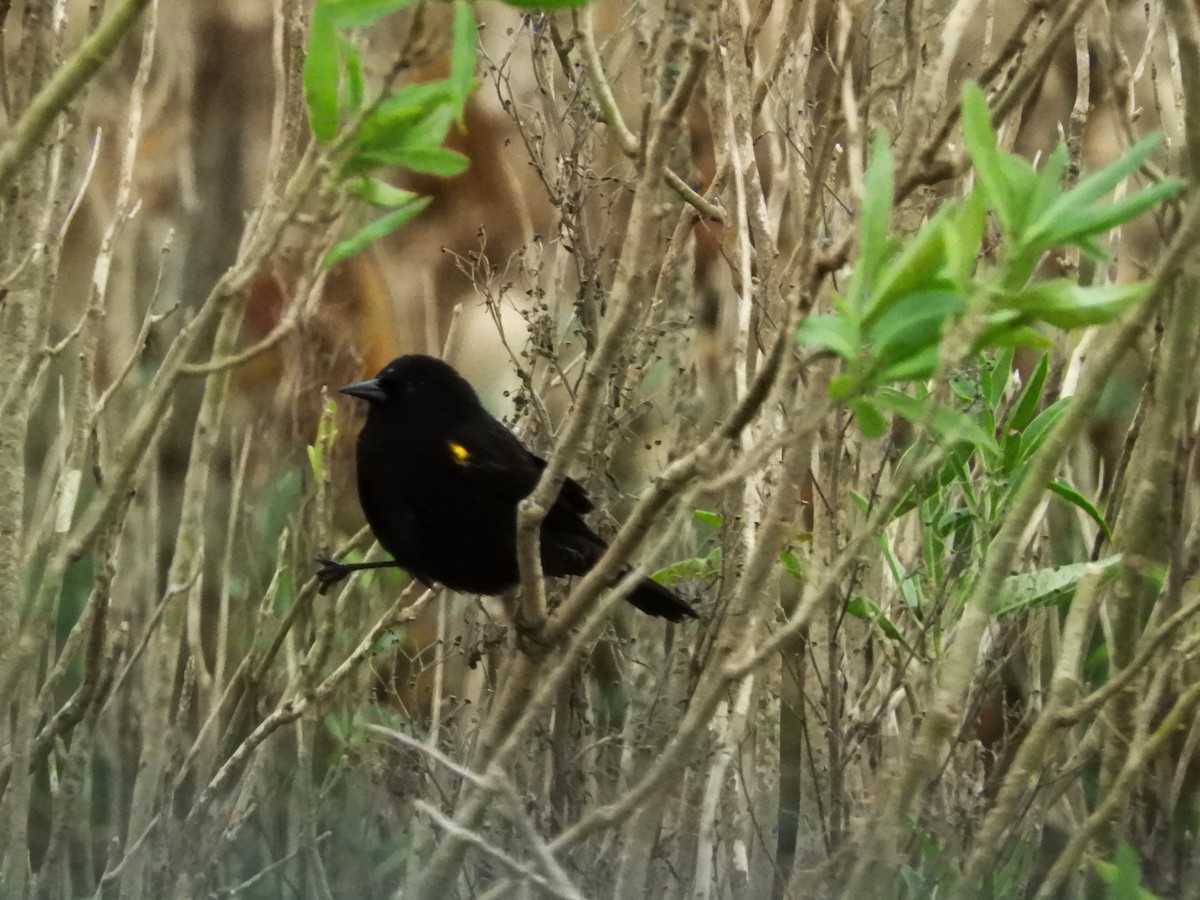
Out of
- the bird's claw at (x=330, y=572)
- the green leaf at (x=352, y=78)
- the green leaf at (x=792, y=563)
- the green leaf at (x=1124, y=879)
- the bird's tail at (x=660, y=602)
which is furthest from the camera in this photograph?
the bird's claw at (x=330, y=572)

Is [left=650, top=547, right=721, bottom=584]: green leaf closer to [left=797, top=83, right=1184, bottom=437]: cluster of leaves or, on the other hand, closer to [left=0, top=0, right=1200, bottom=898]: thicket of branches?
[left=0, top=0, right=1200, bottom=898]: thicket of branches

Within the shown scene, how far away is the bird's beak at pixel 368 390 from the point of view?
6.09 feet

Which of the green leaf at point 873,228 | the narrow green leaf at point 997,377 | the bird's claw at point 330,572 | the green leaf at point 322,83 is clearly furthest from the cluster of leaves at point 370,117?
the bird's claw at point 330,572

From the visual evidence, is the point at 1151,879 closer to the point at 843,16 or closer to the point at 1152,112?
the point at 843,16

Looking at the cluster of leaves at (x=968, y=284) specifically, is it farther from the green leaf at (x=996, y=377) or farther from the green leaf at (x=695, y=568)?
the green leaf at (x=695, y=568)

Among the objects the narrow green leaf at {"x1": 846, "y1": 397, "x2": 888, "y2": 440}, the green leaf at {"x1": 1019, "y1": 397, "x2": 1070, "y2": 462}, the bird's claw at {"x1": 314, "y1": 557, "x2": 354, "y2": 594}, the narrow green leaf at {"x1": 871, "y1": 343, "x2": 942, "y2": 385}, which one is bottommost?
the bird's claw at {"x1": 314, "y1": 557, "x2": 354, "y2": 594}

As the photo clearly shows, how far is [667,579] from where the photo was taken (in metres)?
1.71

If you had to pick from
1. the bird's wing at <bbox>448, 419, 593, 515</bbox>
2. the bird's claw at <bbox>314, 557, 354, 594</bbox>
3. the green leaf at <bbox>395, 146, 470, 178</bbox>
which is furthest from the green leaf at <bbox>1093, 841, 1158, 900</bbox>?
the bird's claw at <bbox>314, 557, 354, 594</bbox>

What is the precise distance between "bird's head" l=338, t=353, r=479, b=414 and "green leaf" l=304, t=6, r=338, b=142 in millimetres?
1213

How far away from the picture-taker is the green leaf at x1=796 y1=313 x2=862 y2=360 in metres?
0.64

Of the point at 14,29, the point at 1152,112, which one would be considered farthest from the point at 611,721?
the point at 14,29

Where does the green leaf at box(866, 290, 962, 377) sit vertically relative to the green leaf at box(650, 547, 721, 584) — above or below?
above

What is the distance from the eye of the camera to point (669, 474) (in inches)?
36.2

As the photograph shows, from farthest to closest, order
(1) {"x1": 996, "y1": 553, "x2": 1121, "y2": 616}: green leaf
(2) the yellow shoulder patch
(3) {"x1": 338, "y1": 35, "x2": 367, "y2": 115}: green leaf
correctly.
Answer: (2) the yellow shoulder patch → (1) {"x1": 996, "y1": 553, "x2": 1121, "y2": 616}: green leaf → (3) {"x1": 338, "y1": 35, "x2": 367, "y2": 115}: green leaf
